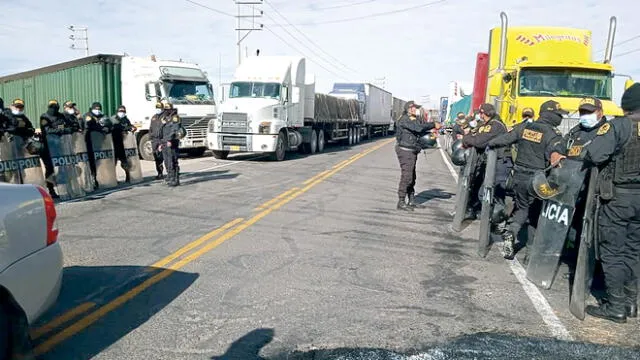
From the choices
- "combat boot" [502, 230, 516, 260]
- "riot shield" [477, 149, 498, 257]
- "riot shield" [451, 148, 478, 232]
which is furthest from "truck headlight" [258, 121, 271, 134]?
"combat boot" [502, 230, 516, 260]

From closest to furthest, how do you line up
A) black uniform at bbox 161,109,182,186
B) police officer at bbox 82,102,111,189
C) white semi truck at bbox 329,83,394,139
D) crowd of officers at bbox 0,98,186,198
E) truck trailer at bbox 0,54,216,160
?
crowd of officers at bbox 0,98,186,198 → police officer at bbox 82,102,111,189 → black uniform at bbox 161,109,182,186 → truck trailer at bbox 0,54,216,160 → white semi truck at bbox 329,83,394,139

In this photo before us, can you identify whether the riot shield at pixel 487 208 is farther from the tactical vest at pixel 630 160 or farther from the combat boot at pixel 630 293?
the tactical vest at pixel 630 160

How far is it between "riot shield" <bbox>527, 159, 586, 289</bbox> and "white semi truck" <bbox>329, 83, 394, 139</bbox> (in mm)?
26443

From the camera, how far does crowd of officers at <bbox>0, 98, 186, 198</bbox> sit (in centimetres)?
914

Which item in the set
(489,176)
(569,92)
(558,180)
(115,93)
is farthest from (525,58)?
(115,93)

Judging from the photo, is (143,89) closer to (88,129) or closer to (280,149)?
(280,149)

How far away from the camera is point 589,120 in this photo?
4.84 m

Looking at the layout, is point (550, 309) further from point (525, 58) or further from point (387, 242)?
point (525, 58)

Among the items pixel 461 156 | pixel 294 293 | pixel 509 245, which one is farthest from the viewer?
pixel 461 156

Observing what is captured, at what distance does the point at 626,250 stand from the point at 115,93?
728 inches

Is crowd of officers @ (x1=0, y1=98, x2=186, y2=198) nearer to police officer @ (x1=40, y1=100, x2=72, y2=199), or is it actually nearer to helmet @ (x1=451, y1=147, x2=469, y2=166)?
police officer @ (x1=40, y1=100, x2=72, y2=199)

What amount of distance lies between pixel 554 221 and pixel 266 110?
14.6 metres

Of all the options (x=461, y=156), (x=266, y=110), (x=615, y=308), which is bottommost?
(x=615, y=308)

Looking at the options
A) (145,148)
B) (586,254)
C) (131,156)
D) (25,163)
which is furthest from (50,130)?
(586,254)
